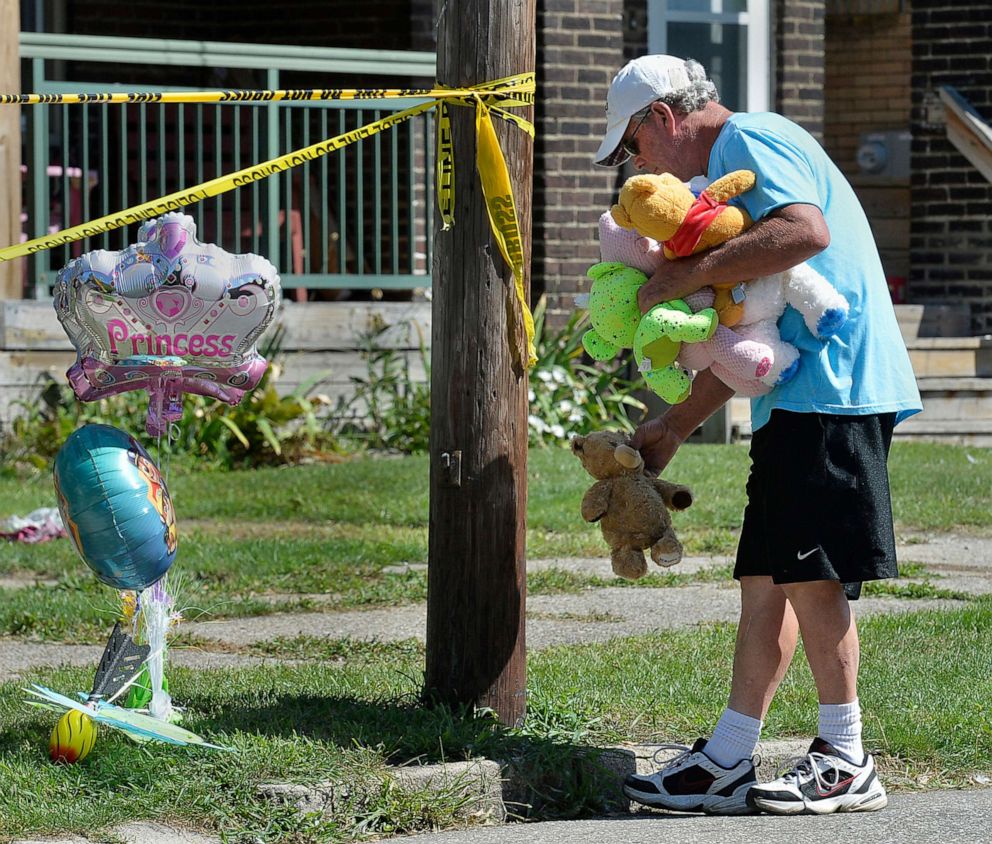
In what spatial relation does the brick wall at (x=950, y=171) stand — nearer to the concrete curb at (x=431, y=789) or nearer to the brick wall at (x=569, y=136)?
the brick wall at (x=569, y=136)

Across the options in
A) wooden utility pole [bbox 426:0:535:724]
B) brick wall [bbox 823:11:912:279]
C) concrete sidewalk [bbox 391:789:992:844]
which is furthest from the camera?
brick wall [bbox 823:11:912:279]

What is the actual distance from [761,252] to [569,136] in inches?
287

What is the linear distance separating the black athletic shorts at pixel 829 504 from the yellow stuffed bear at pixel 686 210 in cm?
46

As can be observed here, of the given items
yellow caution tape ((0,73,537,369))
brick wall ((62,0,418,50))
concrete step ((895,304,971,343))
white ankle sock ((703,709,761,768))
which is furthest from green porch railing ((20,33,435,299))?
white ankle sock ((703,709,761,768))

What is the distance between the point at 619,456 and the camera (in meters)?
3.98

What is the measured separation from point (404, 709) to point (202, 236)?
6.80 metres

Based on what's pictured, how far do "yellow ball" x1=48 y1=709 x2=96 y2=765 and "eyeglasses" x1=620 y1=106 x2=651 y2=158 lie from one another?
1867mm

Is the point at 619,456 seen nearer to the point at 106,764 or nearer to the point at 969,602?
the point at 106,764

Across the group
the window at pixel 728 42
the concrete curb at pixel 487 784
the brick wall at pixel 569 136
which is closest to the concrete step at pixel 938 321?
the window at pixel 728 42

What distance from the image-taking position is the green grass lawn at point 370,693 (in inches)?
143

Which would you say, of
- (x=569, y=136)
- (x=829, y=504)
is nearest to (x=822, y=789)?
(x=829, y=504)

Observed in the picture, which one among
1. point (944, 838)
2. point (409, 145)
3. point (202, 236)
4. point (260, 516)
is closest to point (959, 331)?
point (409, 145)

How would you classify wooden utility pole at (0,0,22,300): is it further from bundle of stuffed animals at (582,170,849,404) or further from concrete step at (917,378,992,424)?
bundle of stuffed animals at (582,170,849,404)

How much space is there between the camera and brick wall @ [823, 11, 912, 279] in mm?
14406
